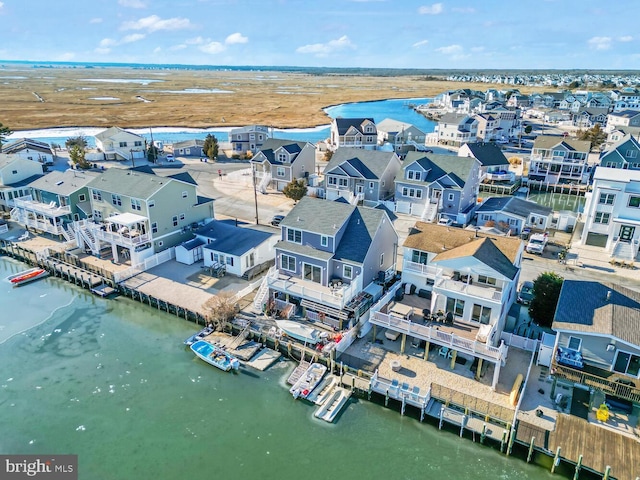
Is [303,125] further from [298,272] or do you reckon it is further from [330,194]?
[298,272]

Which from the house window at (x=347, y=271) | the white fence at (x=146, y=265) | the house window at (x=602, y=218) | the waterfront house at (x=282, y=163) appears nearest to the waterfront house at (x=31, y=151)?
the waterfront house at (x=282, y=163)

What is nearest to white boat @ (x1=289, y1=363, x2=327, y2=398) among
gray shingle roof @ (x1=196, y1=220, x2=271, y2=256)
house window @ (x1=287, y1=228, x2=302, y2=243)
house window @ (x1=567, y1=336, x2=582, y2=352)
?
house window @ (x1=287, y1=228, x2=302, y2=243)

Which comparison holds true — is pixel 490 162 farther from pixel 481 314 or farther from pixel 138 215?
pixel 138 215

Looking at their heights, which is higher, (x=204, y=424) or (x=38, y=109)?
(x=38, y=109)

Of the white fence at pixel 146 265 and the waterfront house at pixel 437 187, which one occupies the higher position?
the waterfront house at pixel 437 187

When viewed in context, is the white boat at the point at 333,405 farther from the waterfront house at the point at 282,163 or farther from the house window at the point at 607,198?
the waterfront house at the point at 282,163

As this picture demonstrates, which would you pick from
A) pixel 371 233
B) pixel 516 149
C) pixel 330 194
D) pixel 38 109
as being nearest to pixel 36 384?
pixel 371 233

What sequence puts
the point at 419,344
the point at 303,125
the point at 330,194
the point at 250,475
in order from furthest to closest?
the point at 303,125 < the point at 330,194 < the point at 419,344 < the point at 250,475
